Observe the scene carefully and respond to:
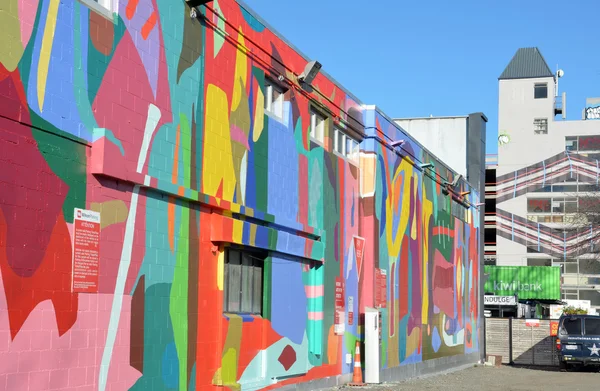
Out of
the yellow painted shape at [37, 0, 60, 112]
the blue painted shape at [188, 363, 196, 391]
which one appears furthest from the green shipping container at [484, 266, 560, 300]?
the yellow painted shape at [37, 0, 60, 112]

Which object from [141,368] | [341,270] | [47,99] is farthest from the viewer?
[341,270]

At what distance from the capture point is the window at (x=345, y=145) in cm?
2016

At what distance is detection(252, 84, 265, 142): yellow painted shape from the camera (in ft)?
50.1

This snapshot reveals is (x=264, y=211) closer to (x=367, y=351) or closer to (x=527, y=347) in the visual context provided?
(x=367, y=351)

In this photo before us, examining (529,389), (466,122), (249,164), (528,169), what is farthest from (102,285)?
(528,169)

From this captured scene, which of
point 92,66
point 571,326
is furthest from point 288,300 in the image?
point 571,326

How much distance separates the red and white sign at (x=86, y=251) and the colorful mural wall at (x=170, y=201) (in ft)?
0.09

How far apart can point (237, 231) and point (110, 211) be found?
11.7ft

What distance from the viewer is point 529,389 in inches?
827

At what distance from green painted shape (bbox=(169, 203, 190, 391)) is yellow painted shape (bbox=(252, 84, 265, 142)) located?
114 inches

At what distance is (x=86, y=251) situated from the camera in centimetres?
1020

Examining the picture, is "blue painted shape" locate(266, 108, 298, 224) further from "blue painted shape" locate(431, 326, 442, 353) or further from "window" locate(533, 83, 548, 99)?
"window" locate(533, 83, 548, 99)

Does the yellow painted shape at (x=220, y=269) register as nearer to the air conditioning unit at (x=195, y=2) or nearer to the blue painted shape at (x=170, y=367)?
the blue painted shape at (x=170, y=367)

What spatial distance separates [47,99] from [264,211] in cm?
631
